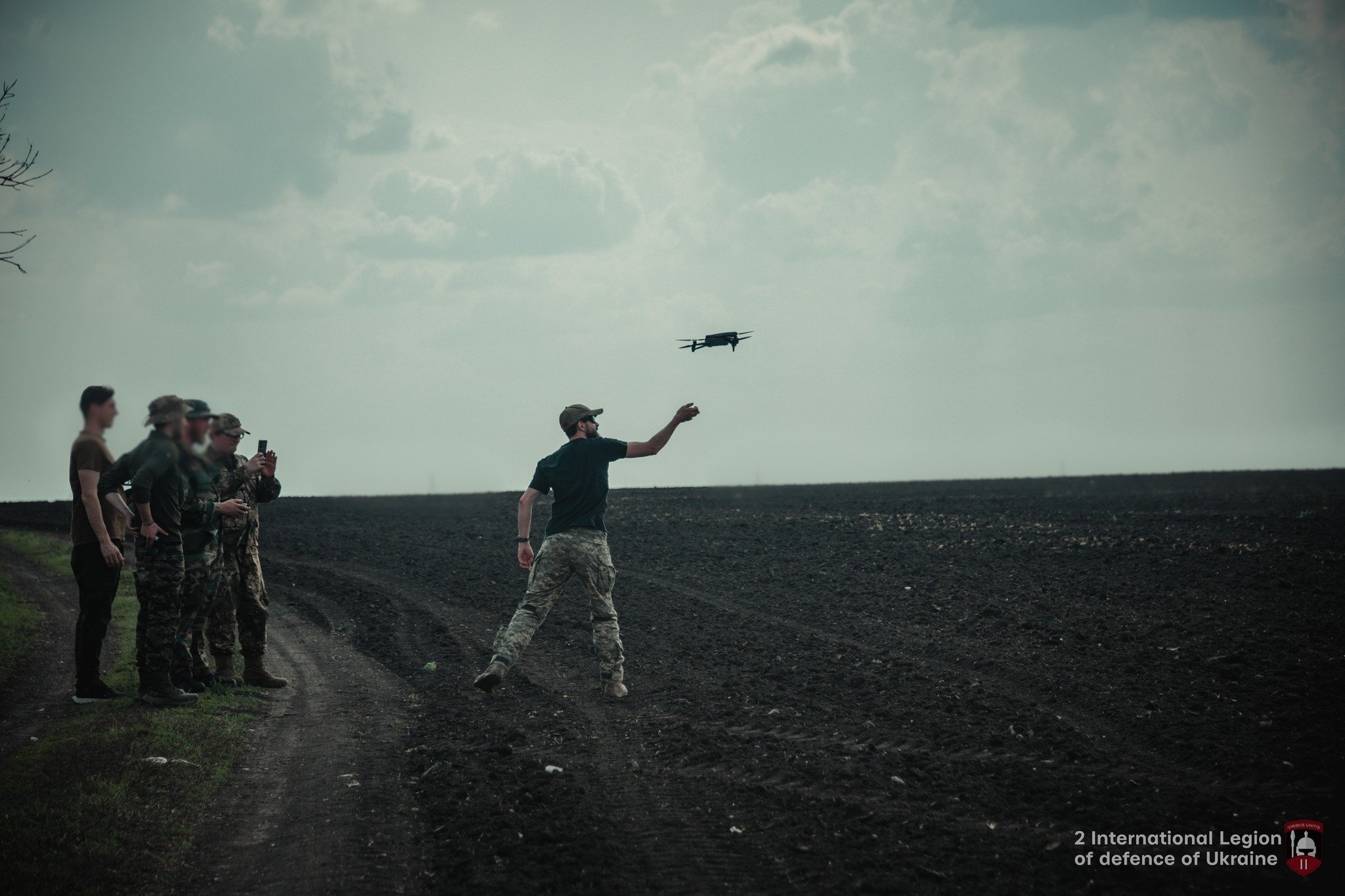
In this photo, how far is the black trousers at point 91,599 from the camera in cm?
795

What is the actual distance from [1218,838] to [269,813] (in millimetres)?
5652

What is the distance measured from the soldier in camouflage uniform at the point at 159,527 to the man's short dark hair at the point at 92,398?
0.36 meters

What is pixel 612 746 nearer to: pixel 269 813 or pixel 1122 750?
pixel 269 813

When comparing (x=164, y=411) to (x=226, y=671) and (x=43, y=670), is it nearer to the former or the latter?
(x=226, y=671)

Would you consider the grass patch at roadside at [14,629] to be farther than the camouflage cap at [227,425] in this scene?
Yes

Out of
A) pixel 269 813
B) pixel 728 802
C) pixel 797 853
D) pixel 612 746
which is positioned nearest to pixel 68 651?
pixel 269 813

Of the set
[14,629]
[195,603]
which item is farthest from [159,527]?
[14,629]

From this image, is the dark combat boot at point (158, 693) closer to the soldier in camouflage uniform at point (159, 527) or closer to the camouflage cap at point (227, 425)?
the soldier in camouflage uniform at point (159, 527)

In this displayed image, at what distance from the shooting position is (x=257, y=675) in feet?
29.5

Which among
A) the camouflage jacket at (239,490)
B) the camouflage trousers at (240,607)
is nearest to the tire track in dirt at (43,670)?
the camouflage trousers at (240,607)

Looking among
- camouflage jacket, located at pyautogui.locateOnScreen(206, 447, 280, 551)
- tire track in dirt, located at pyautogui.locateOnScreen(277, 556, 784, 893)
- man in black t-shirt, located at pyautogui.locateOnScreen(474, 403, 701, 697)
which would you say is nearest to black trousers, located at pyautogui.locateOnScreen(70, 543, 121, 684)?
camouflage jacket, located at pyautogui.locateOnScreen(206, 447, 280, 551)

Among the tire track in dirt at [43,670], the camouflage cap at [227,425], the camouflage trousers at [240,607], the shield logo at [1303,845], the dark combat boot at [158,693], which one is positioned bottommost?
the shield logo at [1303,845]

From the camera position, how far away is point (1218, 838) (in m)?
5.32

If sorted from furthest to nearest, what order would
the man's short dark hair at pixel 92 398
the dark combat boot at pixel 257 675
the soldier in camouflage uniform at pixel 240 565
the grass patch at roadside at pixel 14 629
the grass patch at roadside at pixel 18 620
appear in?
the grass patch at roadside at pixel 18 620 < the grass patch at roadside at pixel 14 629 < the dark combat boot at pixel 257 675 < the soldier in camouflage uniform at pixel 240 565 < the man's short dark hair at pixel 92 398
